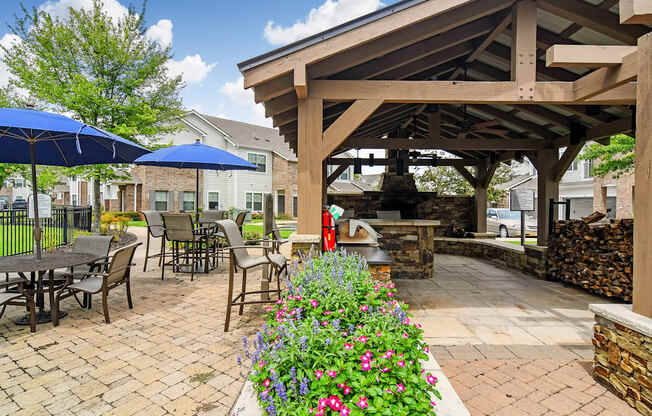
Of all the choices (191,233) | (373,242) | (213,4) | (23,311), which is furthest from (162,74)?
(373,242)

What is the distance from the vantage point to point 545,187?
798 cm

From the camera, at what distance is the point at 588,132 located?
22.8 ft

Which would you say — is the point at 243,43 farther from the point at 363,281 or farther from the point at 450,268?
the point at 363,281

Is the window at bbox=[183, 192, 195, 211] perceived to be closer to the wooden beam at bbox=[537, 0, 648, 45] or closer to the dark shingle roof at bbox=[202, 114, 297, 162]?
the dark shingle roof at bbox=[202, 114, 297, 162]

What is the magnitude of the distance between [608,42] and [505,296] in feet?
13.3

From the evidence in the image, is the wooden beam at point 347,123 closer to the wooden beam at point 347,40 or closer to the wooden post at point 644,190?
the wooden beam at point 347,40

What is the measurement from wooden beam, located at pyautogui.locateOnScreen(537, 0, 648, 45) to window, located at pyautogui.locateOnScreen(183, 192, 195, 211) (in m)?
21.4

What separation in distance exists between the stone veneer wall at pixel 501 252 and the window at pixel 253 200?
15867 mm

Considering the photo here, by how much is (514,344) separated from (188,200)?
71.7ft

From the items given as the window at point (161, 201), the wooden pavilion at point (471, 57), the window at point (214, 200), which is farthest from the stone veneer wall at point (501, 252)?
the window at point (161, 201)

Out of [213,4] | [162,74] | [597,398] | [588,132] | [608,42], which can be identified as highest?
[213,4]

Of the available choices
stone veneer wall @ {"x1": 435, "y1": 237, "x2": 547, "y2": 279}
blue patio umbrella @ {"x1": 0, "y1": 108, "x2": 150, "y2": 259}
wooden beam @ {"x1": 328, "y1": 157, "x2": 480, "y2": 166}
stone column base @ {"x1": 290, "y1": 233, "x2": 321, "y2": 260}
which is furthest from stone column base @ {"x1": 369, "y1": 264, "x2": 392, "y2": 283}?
wooden beam @ {"x1": 328, "y1": 157, "x2": 480, "y2": 166}

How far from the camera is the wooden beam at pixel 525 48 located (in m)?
4.18

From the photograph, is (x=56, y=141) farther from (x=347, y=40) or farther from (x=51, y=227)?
(x=51, y=227)
